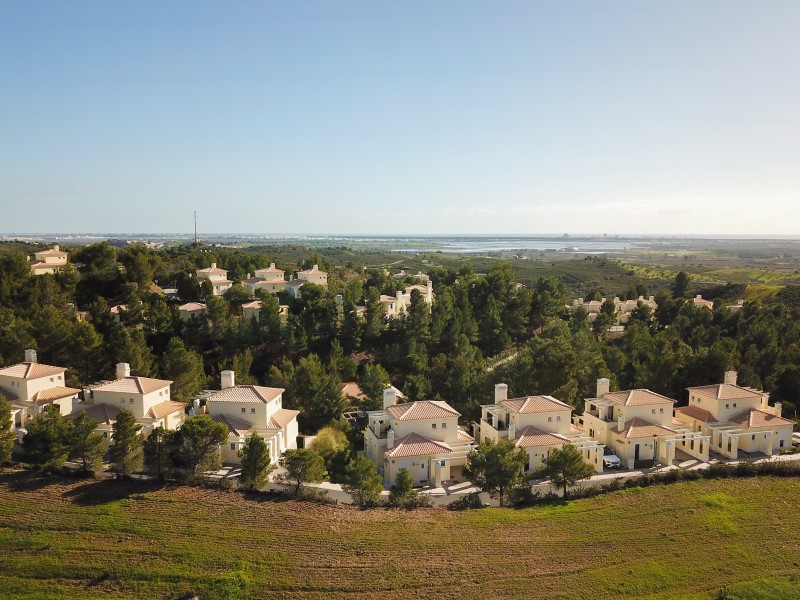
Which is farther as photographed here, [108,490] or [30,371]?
[30,371]

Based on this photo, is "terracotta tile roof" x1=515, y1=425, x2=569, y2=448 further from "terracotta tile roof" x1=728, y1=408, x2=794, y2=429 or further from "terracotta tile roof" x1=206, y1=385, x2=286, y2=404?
"terracotta tile roof" x1=206, y1=385, x2=286, y2=404

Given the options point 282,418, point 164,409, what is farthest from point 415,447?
point 164,409

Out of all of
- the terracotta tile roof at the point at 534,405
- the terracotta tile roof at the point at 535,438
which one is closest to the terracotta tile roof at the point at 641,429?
the terracotta tile roof at the point at 534,405

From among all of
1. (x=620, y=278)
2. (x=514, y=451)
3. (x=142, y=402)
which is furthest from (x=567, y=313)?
(x=620, y=278)

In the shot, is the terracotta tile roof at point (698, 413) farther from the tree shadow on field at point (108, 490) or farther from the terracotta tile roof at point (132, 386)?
the terracotta tile roof at point (132, 386)

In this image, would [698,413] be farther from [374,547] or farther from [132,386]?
[132,386]
